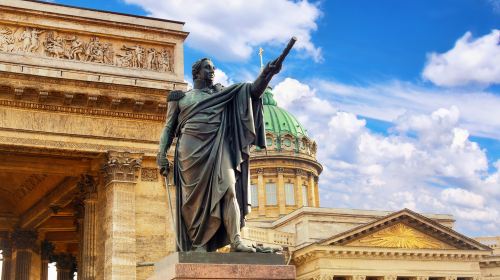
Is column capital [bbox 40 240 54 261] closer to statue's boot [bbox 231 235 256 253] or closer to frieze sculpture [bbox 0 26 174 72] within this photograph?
frieze sculpture [bbox 0 26 174 72]

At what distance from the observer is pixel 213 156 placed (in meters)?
6.33

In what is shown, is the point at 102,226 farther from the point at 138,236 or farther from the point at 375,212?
the point at 375,212

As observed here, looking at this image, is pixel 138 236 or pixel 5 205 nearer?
pixel 138 236

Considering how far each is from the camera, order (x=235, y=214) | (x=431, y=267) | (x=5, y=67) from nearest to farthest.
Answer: (x=235, y=214) → (x=5, y=67) → (x=431, y=267)

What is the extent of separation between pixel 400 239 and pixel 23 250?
2921 cm

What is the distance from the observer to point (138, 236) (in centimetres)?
2084

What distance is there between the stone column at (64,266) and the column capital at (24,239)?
9.13 feet

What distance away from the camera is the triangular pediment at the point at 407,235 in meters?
48.1

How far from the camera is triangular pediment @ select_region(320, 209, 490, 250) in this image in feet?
158

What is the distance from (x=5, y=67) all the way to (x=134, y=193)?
5.01m

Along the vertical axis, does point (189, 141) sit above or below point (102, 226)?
below

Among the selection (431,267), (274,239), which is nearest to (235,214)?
(274,239)

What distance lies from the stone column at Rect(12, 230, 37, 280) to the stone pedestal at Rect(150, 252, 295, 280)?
22754 millimetres

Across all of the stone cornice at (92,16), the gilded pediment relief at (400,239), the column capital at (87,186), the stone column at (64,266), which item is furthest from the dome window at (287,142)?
the column capital at (87,186)
